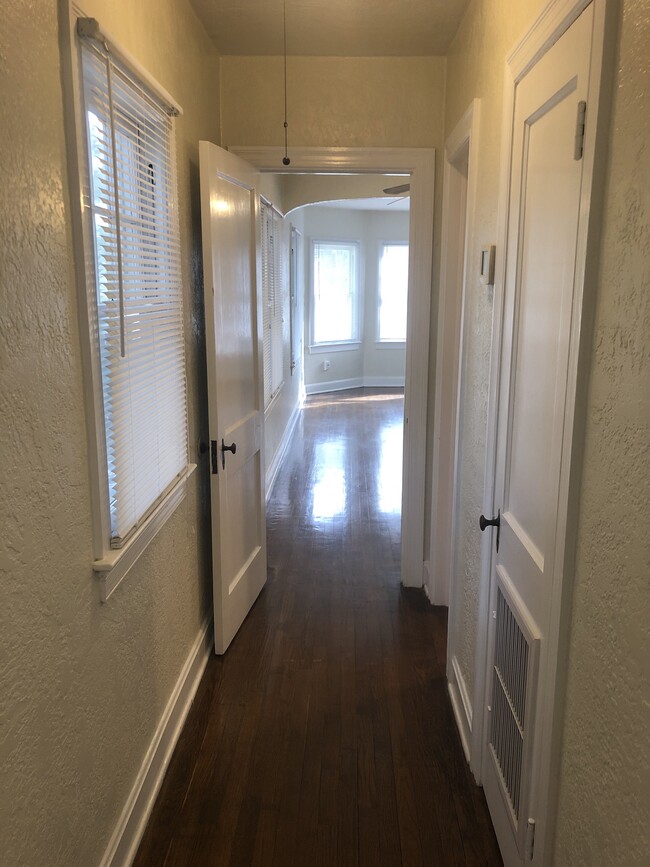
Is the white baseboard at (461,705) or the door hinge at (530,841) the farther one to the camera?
the white baseboard at (461,705)

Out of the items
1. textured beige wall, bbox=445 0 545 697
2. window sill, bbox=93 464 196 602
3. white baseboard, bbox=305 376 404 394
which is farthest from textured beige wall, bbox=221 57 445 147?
white baseboard, bbox=305 376 404 394

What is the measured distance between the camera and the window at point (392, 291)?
10031 millimetres

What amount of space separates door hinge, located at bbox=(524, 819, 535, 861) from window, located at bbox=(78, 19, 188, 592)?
3.76 feet

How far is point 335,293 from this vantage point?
9.70 metres

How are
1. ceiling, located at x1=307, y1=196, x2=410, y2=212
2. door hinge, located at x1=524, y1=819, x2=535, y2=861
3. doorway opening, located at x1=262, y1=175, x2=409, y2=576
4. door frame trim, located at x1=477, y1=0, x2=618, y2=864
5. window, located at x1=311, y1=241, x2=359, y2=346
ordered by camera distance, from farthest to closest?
1. window, located at x1=311, y1=241, x2=359, y2=346
2. ceiling, located at x1=307, y1=196, x2=410, y2=212
3. doorway opening, located at x1=262, y1=175, x2=409, y2=576
4. door hinge, located at x1=524, y1=819, x2=535, y2=861
5. door frame trim, located at x1=477, y1=0, x2=618, y2=864

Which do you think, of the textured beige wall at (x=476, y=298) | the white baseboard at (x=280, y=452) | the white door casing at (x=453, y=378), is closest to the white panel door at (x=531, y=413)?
the textured beige wall at (x=476, y=298)

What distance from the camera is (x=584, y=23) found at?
3.96 feet

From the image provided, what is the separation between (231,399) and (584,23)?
1963 mm

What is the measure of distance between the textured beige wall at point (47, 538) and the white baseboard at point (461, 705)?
1097 mm

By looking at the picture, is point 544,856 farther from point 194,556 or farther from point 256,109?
point 256,109

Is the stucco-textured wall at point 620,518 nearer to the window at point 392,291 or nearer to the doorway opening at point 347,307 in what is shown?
the doorway opening at point 347,307

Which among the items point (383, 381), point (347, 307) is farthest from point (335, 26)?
point (383, 381)

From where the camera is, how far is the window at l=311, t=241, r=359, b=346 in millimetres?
9273

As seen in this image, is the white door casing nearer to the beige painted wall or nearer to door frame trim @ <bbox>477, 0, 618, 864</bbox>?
door frame trim @ <bbox>477, 0, 618, 864</bbox>
